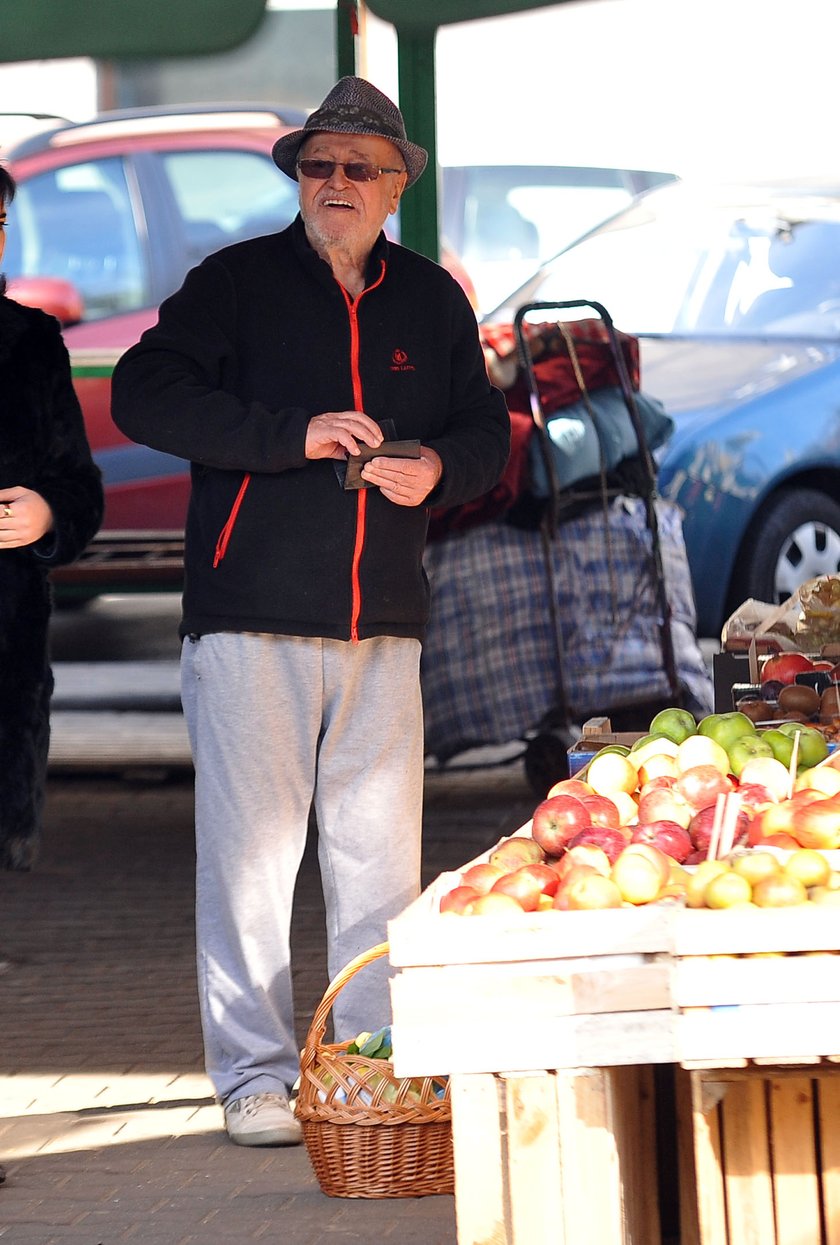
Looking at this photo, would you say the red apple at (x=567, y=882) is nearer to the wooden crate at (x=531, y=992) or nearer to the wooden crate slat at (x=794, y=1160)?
the wooden crate at (x=531, y=992)

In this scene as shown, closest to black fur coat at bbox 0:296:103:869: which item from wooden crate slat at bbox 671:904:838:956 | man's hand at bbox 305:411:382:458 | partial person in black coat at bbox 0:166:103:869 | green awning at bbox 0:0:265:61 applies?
partial person in black coat at bbox 0:166:103:869

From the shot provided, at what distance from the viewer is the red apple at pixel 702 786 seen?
314cm

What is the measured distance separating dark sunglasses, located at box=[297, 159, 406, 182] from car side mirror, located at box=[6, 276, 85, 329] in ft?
13.9

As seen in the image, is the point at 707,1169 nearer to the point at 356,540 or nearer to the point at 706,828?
the point at 706,828

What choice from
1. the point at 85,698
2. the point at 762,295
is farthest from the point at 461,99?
the point at 85,698

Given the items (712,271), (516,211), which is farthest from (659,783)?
(516,211)

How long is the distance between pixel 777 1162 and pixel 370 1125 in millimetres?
954

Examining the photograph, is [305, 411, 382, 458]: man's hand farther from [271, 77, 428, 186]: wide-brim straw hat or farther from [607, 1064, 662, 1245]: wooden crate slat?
[607, 1064, 662, 1245]: wooden crate slat

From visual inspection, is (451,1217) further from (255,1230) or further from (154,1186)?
(154,1186)

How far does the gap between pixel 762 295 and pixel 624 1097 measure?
575 cm

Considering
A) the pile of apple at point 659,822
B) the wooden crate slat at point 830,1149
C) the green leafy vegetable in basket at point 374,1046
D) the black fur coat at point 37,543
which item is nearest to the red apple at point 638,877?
the pile of apple at point 659,822

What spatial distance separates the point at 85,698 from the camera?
10.0 meters

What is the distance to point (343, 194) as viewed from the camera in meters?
3.74

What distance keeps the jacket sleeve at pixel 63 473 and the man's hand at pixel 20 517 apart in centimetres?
4
